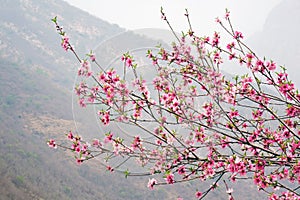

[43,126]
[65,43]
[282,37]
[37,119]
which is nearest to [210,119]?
[65,43]

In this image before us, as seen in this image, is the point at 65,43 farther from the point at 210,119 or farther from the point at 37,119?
the point at 37,119

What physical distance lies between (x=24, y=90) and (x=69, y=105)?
11.7 feet

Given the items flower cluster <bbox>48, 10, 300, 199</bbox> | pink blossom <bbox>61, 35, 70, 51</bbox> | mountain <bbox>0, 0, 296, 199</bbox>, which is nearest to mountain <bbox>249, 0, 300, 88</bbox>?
mountain <bbox>0, 0, 296, 199</bbox>

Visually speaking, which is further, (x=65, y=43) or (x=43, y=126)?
(x=43, y=126)

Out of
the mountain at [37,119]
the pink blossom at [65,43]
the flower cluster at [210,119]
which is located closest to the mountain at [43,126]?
Answer: the mountain at [37,119]

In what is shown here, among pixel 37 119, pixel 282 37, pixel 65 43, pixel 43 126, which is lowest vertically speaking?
pixel 43 126

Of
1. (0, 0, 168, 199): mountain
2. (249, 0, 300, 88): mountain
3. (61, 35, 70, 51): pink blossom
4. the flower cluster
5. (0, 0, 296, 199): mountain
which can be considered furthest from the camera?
(249, 0, 300, 88): mountain

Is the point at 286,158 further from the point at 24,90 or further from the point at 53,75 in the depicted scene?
the point at 53,75

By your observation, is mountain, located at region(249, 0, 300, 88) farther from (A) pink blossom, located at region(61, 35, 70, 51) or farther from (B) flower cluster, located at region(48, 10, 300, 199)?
(A) pink blossom, located at region(61, 35, 70, 51)

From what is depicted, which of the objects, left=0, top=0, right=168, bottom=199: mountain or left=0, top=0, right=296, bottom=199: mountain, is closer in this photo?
left=0, top=0, right=168, bottom=199: mountain

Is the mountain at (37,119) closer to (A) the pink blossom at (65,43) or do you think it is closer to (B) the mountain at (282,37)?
(A) the pink blossom at (65,43)

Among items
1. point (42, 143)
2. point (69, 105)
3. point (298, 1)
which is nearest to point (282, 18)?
point (298, 1)

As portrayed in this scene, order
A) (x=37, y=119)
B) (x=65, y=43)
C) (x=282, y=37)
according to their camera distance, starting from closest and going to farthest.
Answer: (x=65, y=43) < (x=37, y=119) < (x=282, y=37)

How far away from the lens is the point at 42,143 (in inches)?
664
